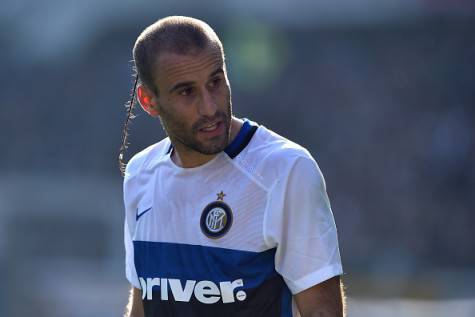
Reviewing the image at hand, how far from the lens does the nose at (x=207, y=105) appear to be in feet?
8.90

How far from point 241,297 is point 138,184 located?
2.18 feet

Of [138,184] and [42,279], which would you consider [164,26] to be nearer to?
[138,184]

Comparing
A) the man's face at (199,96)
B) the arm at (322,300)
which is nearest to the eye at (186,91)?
the man's face at (199,96)

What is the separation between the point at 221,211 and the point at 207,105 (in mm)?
334

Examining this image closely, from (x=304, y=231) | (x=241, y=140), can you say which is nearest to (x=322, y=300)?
(x=304, y=231)

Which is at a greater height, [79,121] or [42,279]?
[79,121]

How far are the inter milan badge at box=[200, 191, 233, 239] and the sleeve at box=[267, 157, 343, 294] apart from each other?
0.49 feet

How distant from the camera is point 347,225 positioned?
13.3 meters

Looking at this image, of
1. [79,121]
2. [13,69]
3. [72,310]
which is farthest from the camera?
[13,69]

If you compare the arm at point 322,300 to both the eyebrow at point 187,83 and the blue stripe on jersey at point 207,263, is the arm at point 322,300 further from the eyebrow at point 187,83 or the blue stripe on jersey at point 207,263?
the eyebrow at point 187,83

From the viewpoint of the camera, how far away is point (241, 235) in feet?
8.96

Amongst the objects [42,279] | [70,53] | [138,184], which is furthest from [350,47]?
[138,184]

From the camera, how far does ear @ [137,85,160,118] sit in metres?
2.93

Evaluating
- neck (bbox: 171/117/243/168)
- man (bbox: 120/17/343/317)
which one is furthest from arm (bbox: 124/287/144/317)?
neck (bbox: 171/117/243/168)
